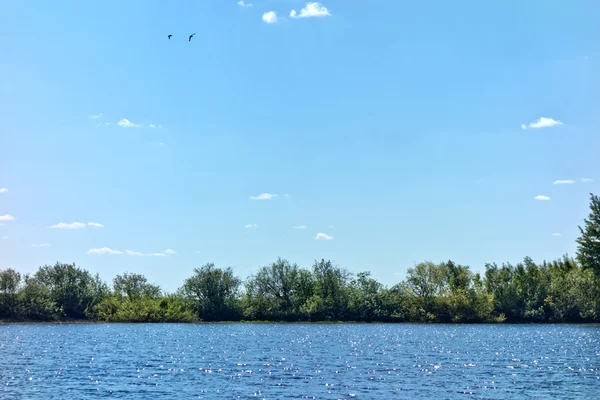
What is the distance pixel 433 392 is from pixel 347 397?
6.93 meters

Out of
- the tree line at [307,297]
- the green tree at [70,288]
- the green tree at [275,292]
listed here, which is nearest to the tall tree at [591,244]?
the tree line at [307,297]

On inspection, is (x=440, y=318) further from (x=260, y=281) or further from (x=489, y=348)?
(x=489, y=348)

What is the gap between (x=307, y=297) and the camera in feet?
592

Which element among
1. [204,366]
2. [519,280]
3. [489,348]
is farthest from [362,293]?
[204,366]

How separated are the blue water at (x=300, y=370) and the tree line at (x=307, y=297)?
74520 mm

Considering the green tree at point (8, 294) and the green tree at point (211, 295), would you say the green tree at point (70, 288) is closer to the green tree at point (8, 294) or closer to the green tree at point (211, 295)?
the green tree at point (8, 294)

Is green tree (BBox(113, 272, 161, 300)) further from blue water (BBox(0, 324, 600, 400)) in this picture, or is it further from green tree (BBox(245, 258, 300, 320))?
blue water (BBox(0, 324, 600, 400))

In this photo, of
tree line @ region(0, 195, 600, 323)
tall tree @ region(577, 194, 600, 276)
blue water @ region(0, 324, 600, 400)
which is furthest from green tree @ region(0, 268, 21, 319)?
tall tree @ region(577, 194, 600, 276)

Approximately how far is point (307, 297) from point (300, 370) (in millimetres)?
122574

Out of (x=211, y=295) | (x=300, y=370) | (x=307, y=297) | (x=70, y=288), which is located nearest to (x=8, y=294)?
(x=70, y=288)

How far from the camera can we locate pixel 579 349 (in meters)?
81.7

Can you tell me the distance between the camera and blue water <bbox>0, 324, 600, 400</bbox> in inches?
1786

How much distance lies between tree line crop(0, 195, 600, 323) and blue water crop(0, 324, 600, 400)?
7452 cm

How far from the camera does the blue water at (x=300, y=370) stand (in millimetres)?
45375
